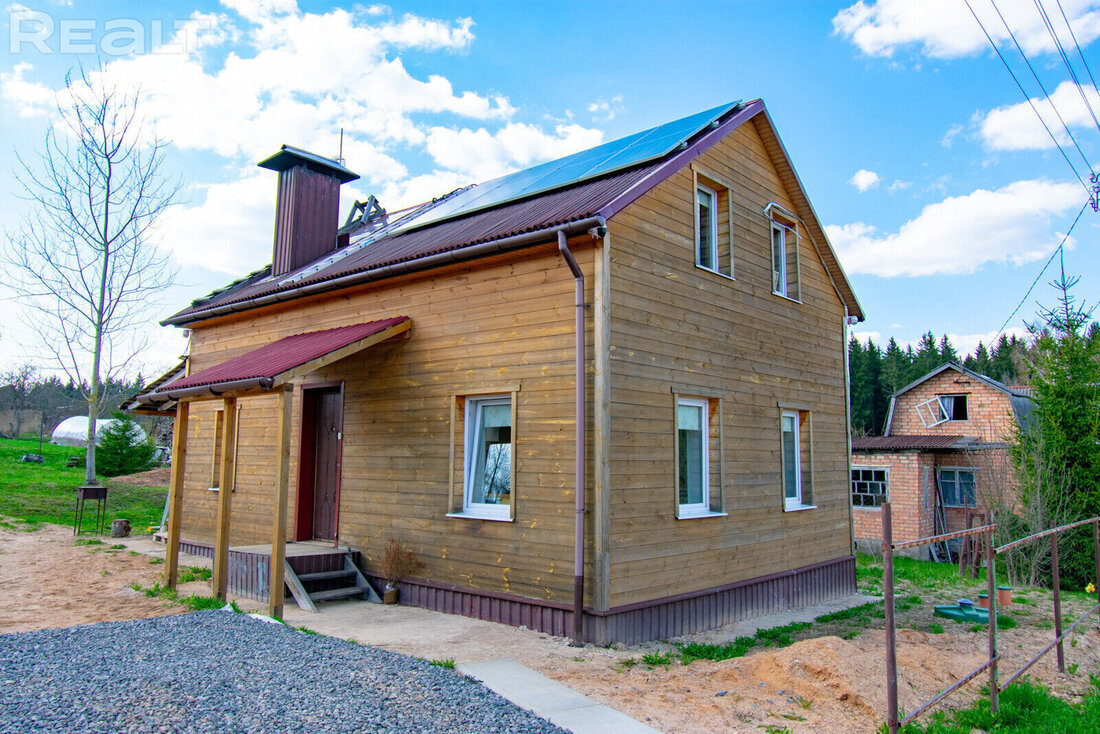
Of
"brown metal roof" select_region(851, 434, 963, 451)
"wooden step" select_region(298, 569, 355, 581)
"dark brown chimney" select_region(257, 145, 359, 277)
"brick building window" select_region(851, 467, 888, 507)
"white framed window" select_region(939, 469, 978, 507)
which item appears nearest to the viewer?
"wooden step" select_region(298, 569, 355, 581)

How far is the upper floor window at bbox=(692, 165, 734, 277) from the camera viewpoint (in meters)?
9.62

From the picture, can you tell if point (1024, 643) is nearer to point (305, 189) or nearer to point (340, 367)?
point (340, 367)

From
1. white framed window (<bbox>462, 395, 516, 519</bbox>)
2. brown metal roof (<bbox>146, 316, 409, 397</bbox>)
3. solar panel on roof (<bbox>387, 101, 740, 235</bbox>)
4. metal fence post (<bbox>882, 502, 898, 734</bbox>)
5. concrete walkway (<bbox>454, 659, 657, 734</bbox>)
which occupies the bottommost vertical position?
concrete walkway (<bbox>454, 659, 657, 734</bbox>)

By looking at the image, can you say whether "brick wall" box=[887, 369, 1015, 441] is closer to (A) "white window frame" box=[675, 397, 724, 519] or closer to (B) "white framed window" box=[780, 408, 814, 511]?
(B) "white framed window" box=[780, 408, 814, 511]

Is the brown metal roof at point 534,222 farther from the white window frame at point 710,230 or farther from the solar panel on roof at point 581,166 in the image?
the white window frame at point 710,230

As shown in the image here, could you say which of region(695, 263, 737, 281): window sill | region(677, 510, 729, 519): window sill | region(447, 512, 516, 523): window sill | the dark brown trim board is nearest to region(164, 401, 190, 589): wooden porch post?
the dark brown trim board

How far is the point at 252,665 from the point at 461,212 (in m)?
7.61

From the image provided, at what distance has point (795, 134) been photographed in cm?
1127

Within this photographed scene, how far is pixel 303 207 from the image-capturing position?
1477 centimetres

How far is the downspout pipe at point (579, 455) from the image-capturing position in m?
7.01

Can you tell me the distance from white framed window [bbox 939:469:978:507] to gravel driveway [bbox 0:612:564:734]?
73.0 ft

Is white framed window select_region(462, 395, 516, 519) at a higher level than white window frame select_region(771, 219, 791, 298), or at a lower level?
lower

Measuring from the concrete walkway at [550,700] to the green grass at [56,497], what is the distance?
1369cm

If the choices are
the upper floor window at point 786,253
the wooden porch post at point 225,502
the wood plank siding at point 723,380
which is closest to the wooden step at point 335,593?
the wooden porch post at point 225,502
